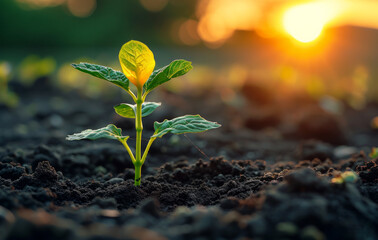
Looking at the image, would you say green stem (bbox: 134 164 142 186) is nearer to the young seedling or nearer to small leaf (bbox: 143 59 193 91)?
the young seedling

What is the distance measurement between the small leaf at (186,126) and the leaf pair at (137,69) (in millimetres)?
230

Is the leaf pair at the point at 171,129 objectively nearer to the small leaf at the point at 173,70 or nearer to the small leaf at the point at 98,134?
the small leaf at the point at 98,134

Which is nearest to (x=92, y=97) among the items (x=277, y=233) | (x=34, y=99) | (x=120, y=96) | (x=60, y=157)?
(x=120, y=96)

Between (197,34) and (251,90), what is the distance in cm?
886

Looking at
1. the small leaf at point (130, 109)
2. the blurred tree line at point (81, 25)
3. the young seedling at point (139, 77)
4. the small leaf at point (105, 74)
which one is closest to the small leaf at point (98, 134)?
→ the young seedling at point (139, 77)

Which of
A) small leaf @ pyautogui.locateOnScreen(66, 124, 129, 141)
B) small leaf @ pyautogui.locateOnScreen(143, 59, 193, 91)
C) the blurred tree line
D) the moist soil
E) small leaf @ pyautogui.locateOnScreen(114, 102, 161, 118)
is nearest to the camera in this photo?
the moist soil

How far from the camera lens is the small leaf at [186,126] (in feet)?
6.29

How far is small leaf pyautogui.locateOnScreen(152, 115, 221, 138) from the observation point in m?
1.92

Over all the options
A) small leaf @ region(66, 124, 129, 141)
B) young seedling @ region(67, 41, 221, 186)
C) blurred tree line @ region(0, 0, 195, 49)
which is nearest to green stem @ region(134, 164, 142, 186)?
young seedling @ region(67, 41, 221, 186)

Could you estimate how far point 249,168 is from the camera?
2.62 metres

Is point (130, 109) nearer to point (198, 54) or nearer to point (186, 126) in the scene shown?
point (186, 126)

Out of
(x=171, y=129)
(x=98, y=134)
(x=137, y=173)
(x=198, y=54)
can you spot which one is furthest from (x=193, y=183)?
(x=198, y=54)

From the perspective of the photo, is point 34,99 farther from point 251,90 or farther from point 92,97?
point 251,90

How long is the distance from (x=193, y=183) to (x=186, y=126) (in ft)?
1.93
